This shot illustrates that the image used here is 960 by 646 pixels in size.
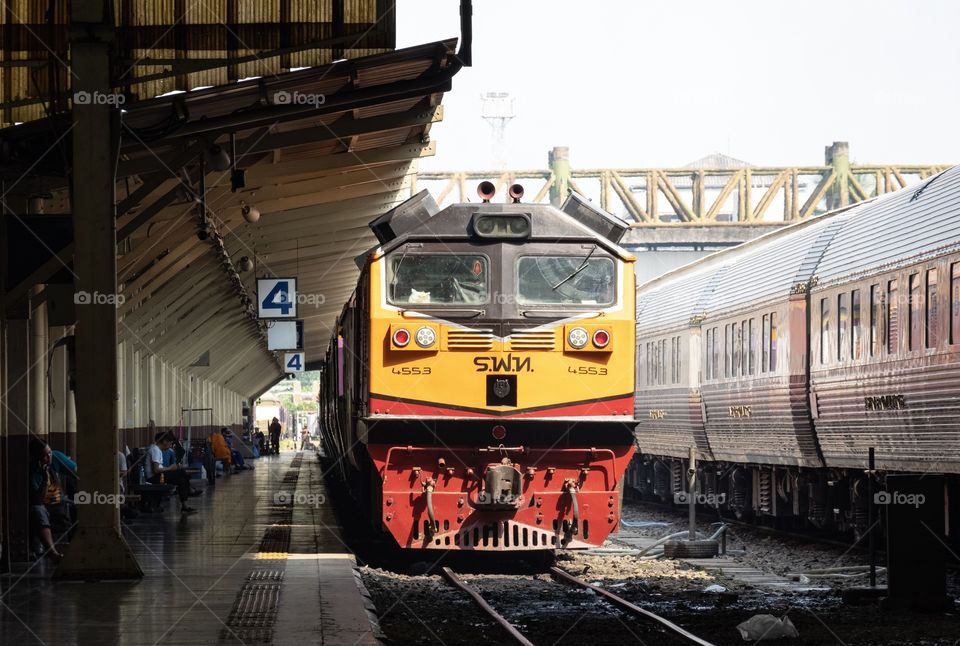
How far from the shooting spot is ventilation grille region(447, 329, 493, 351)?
45.9ft

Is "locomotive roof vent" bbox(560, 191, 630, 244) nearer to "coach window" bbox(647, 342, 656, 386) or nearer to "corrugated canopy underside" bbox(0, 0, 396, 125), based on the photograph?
"corrugated canopy underside" bbox(0, 0, 396, 125)

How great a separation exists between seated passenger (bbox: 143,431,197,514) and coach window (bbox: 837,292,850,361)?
970 cm

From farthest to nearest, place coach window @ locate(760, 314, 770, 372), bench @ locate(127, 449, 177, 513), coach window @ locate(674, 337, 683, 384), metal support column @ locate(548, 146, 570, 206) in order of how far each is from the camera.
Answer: metal support column @ locate(548, 146, 570, 206)
coach window @ locate(674, 337, 683, 384)
bench @ locate(127, 449, 177, 513)
coach window @ locate(760, 314, 770, 372)

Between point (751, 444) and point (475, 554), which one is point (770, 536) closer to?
point (751, 444)

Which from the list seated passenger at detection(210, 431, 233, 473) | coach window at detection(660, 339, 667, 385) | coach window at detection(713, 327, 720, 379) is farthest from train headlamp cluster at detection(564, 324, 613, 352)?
seated passenger at detection(210, 431, 233, 473)

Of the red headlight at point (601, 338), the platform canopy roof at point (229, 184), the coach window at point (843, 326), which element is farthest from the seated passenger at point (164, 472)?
the coach window at point (843, 326)

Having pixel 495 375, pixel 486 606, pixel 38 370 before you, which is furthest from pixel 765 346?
pixel 38 370

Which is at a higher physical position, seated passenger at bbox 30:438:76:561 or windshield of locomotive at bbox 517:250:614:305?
windshield of locomotive at bbox 517:250:614:305

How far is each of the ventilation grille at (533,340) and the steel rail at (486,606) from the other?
2.25 m

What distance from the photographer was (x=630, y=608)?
454 inches

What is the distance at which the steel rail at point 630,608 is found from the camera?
391 inches

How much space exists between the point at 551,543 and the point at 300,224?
12.3 metres

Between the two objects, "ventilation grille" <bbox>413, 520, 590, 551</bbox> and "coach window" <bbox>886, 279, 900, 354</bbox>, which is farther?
"coach window" <bbox>886, 279, 900, 354</bbox>

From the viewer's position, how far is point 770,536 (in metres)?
20.7
